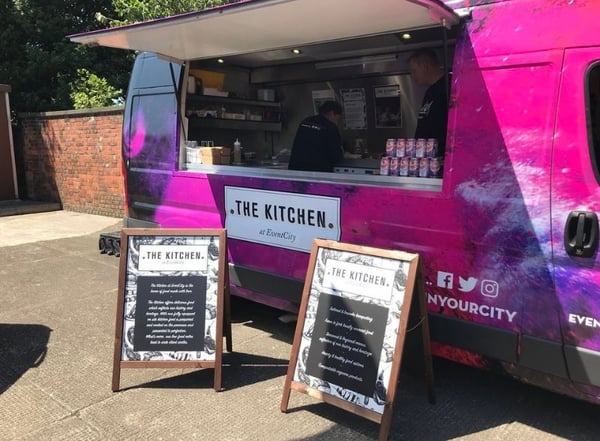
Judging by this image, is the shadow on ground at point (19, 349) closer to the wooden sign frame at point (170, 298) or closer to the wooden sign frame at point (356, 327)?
the wooden sign frame at point (170, 298)

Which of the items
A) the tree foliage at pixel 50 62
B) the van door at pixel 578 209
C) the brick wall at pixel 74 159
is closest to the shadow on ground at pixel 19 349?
Result: the van door at pixel 578 209

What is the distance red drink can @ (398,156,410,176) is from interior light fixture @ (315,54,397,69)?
236 cm

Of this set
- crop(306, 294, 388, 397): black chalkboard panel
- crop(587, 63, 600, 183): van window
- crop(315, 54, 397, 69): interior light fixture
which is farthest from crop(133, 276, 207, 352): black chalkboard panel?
crop(315, 54, 397, 69): interior light fixture

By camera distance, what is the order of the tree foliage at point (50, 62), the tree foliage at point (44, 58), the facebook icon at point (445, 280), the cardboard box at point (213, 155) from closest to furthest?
1. the facebook icon at point (445, 280)
2. the cardboard box at point (213, 155)
3. the tree foliage at point (50, 62)
4. the tree foliage at point (44, 58)

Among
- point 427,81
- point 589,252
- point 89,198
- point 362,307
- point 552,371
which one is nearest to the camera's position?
point 589,252

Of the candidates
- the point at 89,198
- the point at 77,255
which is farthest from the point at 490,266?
the point at 89,198

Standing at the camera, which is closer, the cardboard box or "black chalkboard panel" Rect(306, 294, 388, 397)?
"black chalkboard panel" Rect(306, 294, 388, 397)

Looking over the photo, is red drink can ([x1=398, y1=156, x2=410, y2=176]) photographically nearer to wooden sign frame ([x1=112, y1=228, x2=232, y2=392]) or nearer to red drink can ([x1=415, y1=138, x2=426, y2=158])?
red drink can ([x1=415, y1=138, x2=426, y2=158])

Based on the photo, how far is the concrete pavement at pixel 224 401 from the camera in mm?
3000

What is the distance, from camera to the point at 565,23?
8.58ft

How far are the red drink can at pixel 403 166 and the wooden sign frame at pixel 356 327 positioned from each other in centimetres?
71

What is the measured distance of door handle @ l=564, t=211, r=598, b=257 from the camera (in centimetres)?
255

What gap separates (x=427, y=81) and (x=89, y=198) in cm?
886

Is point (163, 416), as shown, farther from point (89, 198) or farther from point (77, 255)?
point (89, 198)
